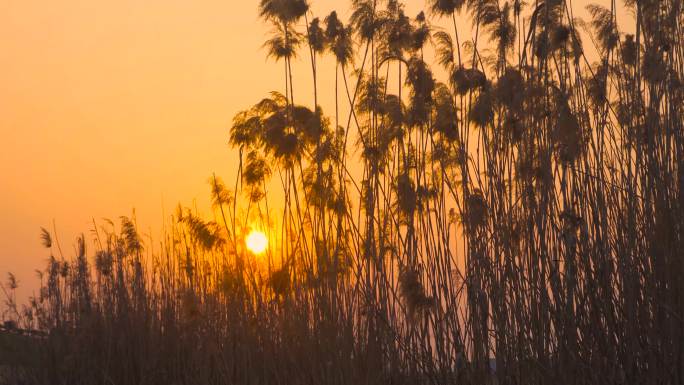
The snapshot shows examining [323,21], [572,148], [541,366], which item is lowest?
[541,366]

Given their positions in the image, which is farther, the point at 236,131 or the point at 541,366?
the point at 236,131

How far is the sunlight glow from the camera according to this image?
5093 mm

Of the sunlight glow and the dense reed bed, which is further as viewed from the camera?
the sunlight glow

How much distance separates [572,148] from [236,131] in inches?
69.3

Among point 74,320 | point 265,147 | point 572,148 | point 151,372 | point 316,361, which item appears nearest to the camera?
point 572,148

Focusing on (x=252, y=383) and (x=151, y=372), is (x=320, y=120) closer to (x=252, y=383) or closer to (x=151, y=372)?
(x=252, y=383)

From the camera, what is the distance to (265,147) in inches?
161

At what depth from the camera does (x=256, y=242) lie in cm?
514

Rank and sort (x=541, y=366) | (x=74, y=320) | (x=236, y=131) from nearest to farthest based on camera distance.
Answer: (x=541, y=366), (x=236, y=131), (x=74, y=320)

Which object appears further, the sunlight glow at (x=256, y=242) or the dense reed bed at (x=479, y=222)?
the sunlight glow at (x=256, y=242)

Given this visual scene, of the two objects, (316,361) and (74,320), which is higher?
(74,320)

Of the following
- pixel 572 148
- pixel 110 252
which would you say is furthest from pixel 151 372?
pixel 572 148

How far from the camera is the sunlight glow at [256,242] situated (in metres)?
5.09

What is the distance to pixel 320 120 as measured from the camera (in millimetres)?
4172
